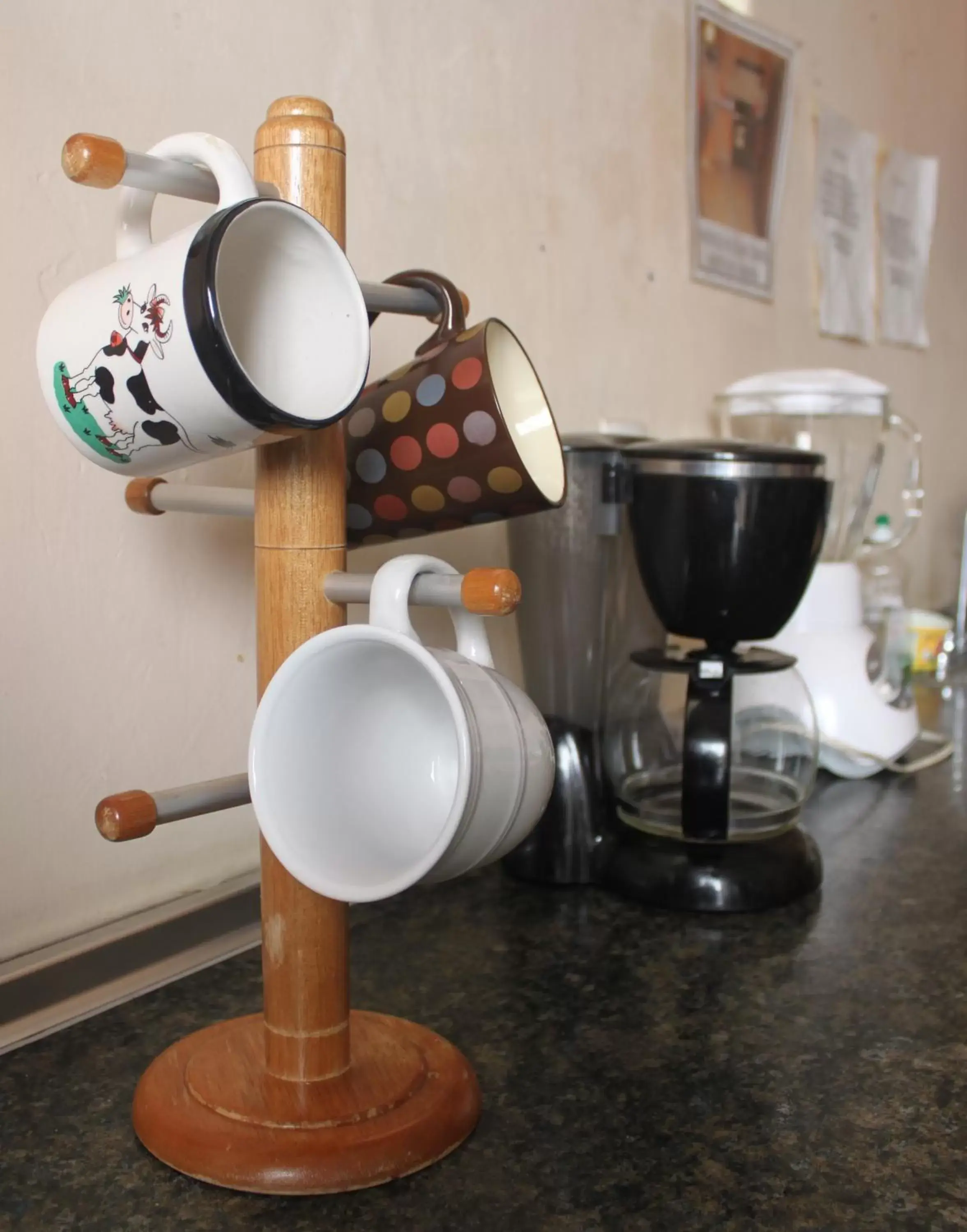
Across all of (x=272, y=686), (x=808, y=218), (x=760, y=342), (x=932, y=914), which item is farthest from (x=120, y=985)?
(x=808, y=218)

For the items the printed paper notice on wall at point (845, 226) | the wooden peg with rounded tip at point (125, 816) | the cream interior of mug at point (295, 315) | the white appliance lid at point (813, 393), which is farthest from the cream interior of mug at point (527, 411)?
the printed paper notice on wall at point (845, 226)

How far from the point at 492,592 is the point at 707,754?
0.48 metres

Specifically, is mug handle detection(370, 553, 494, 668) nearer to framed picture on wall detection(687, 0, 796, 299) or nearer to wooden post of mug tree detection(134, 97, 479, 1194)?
wooden post of mug tree detection(134, 97, 479, 1194)

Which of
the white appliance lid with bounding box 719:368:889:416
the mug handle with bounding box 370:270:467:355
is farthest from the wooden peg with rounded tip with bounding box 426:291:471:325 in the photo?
the white appliance lid with bounding box 719:368:889:416

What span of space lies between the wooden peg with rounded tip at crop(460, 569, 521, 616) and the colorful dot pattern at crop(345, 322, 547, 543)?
0.09 m

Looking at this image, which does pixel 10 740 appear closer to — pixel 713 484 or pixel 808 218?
pixel 713 484

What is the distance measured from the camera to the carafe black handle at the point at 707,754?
35.6 inches

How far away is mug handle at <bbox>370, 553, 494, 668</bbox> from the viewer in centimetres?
50

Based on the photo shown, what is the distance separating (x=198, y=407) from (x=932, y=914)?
0.71 m

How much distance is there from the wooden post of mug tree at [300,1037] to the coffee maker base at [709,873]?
1.11 ft

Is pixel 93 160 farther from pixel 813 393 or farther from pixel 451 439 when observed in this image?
pixel 813 393

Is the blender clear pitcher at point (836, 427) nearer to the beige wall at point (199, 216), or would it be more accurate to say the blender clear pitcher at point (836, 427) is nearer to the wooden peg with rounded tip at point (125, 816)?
the beige wall at point (199, 216)

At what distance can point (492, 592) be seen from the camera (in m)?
0.47

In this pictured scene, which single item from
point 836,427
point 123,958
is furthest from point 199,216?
point 836,427
